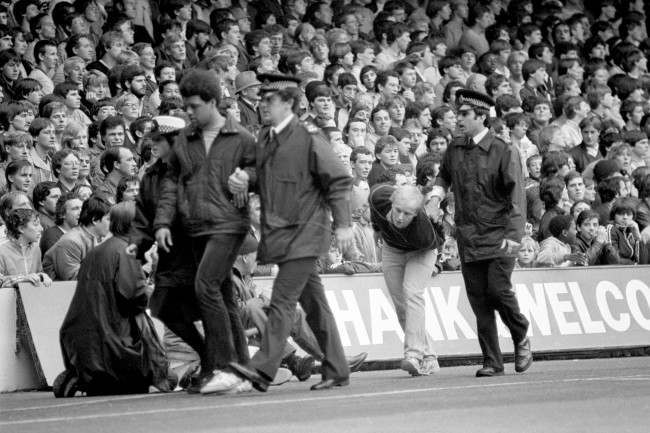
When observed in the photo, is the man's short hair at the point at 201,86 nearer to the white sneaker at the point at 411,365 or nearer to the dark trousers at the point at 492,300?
the dark trousers at the point at 492,300

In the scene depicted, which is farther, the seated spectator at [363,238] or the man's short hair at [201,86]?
the seated spectator at [363,238]

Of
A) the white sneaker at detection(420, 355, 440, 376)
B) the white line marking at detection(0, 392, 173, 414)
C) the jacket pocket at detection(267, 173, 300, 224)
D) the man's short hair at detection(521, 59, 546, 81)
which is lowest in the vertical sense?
the white sneaker at detection(420, 355, 440, 376)

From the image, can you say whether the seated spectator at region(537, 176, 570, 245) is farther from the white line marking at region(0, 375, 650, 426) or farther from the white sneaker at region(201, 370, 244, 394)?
the white sneaker at region(201, 370, 244, 394)

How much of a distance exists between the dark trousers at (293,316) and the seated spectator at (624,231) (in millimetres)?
7010

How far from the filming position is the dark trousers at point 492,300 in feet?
45.2

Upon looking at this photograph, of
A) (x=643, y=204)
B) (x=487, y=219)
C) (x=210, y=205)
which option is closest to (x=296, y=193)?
(x=210, y=205)

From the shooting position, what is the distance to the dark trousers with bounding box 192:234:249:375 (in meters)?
12.1

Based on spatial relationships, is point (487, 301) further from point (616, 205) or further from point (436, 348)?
point (616, 205)

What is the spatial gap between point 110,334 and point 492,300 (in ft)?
10.2

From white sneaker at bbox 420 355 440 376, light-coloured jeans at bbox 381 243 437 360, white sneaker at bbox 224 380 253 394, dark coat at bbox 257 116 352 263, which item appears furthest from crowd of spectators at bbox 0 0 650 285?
white sneaker at bbox 224 380 253 394

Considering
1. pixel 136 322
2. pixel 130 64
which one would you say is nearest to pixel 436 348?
pixel 136 322

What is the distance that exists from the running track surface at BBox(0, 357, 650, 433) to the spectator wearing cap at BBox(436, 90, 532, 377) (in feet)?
1.83

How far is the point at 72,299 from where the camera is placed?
13625 mm

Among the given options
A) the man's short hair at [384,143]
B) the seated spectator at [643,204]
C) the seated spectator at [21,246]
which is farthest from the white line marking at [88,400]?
the seated spectator at [643,204]
